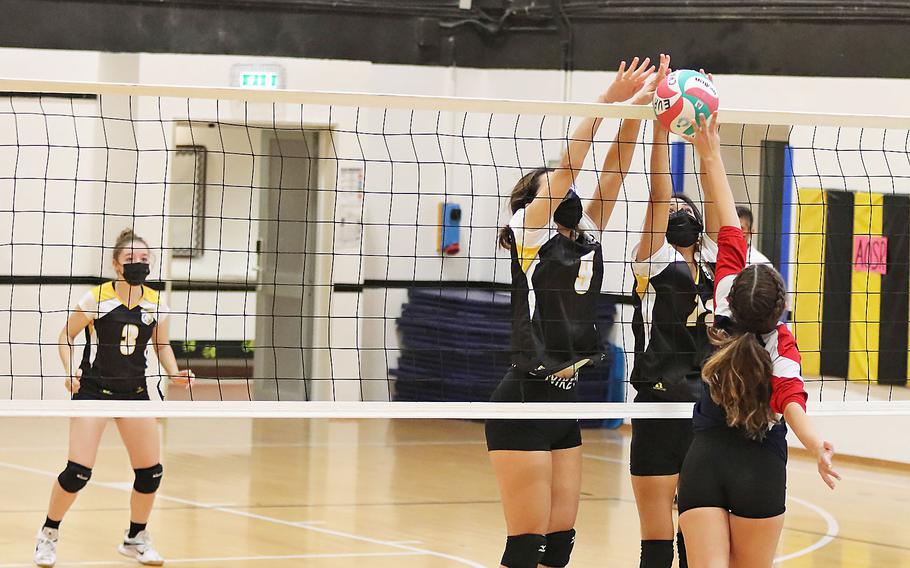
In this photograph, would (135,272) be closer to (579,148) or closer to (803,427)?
(579,148)

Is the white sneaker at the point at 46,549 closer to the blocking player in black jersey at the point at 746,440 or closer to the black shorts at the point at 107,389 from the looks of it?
the black shorts at the point at 107,389

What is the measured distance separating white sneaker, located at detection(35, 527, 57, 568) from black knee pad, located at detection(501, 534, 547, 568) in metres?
2.76

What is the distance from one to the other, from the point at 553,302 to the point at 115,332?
2.63 metres

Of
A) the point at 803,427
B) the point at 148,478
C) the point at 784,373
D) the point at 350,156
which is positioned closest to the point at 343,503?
the point at 148,478

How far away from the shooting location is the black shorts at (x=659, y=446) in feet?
13.2

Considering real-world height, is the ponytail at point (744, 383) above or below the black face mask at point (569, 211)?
below

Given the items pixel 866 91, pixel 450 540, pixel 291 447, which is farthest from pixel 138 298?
pixel 866 91

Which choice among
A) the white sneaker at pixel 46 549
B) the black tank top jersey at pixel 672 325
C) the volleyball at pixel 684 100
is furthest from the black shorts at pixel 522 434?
the white sneaker at pixel 46 549

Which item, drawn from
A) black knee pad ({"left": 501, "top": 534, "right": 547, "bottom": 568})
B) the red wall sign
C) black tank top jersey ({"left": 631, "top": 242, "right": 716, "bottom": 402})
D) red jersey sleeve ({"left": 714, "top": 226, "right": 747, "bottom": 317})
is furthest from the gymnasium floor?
red jersey sleeve ({"left": 714, "top": 226, "right": 747, "bottom": 317})

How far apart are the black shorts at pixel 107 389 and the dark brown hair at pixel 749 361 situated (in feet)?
10.3

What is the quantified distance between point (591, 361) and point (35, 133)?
716 centimetres

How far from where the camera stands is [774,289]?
331 cm

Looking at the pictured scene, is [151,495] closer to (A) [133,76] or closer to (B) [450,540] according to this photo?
(B) [450,540]

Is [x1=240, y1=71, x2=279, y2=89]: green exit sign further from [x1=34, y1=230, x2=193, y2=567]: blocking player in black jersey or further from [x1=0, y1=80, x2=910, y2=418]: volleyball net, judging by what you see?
[x1=34, y1=230, x2=193, y2=567]: blocking player in black jersey
